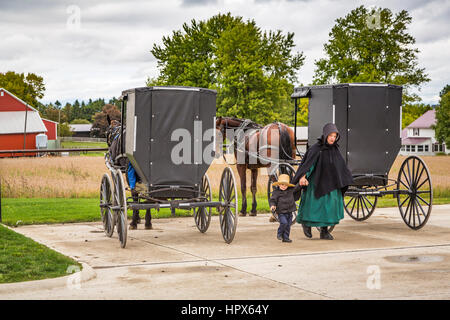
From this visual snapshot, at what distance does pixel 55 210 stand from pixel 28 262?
8.28m

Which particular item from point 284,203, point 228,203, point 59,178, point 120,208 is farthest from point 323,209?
point 59,178

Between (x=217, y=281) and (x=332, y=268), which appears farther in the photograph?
(x=332, y=268)

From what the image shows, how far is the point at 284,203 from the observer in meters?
11.4

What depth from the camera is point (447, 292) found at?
705cm

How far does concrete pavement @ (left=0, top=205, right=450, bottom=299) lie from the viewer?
23.5 feet

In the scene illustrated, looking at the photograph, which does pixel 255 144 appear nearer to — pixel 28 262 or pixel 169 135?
pixel 169 135

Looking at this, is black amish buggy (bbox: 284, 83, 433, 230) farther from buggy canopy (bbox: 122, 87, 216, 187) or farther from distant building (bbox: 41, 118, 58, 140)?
distant building (bbox: 41, 118, 58, 140)

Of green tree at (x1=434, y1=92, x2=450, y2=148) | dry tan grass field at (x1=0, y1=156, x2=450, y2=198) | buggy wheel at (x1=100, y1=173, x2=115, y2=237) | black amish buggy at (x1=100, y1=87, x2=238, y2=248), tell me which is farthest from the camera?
green tree at (x1=434, y1=92, x2=450, y2=148)

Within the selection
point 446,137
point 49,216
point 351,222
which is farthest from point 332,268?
point 446,137

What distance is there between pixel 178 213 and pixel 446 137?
7143 centimetres

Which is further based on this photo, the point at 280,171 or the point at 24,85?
the point at 24,85

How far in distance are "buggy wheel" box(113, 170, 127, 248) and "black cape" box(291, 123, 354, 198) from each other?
294 centimetres

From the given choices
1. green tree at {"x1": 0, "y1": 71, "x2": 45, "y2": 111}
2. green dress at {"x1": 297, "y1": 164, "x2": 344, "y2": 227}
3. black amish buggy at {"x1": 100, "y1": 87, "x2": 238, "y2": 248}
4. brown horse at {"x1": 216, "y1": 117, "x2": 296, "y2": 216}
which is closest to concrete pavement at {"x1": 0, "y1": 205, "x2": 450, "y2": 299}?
green dress at {"x1": 297, "y1": 164, "x2": 344, "y2": 227}
